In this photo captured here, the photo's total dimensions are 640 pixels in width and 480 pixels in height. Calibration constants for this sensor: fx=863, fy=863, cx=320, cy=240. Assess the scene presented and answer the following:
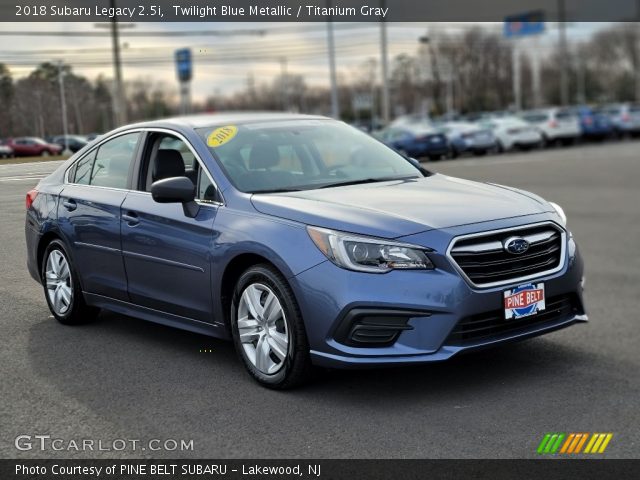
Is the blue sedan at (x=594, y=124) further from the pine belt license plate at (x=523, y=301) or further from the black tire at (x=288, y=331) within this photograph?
the black tire at (x=288, y=331)

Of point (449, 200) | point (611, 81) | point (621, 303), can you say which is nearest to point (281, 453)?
point (449, 200)

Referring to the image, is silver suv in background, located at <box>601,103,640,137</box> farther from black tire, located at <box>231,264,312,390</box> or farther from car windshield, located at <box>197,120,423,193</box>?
black tire, located at <box>231,264,312,390</box>

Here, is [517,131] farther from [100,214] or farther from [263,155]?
[100,214]

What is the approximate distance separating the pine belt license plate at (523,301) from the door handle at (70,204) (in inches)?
114

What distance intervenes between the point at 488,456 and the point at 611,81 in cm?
10243

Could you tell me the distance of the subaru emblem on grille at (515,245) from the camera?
4660 mm

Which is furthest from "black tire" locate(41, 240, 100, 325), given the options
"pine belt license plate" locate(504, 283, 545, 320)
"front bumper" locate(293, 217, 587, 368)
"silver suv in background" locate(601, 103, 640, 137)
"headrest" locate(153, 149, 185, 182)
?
"silver suv in background" locate(601, 103, 640, 137)

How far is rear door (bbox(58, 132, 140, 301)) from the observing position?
18.2ft

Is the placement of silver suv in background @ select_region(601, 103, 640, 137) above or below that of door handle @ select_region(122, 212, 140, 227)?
below

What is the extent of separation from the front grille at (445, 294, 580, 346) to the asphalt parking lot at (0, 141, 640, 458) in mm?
352

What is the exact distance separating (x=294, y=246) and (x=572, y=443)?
1684 millimetres

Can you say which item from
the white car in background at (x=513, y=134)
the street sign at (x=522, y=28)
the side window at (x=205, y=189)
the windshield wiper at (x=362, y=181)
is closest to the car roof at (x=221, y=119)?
the side window at (x=205, y=189)

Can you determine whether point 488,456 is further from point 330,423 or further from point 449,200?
point 449,200

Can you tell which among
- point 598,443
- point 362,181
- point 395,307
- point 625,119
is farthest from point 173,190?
point 625,119
